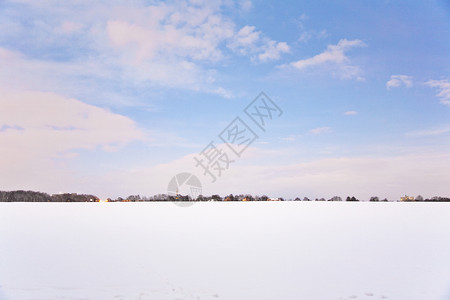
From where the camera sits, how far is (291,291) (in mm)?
7270

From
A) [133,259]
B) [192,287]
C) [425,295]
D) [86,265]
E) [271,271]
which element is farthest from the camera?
[133,259]

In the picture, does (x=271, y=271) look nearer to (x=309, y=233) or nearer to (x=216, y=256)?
(x=216, y=256)

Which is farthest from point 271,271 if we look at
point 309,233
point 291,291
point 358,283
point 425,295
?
point 309,233

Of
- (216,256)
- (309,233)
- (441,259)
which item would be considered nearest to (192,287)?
(216,256)

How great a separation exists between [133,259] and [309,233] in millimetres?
8966

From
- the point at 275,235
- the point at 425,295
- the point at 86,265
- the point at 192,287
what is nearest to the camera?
the point at 425,295

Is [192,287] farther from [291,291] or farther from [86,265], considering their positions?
[86,265]

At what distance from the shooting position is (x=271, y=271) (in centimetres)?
880

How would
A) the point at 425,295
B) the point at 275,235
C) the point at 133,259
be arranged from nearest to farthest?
the point at 425,295 → the point at 133,259 → the point at 275,235

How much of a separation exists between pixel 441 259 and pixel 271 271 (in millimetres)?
5808

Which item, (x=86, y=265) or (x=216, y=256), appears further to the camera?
(x=216, y=256)

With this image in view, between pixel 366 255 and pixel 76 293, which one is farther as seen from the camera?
pixel 366 255

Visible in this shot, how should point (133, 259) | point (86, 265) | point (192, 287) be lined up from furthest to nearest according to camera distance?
point (133, 259), point (86, 265), point (192, 287)

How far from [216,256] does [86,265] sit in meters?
3.91
